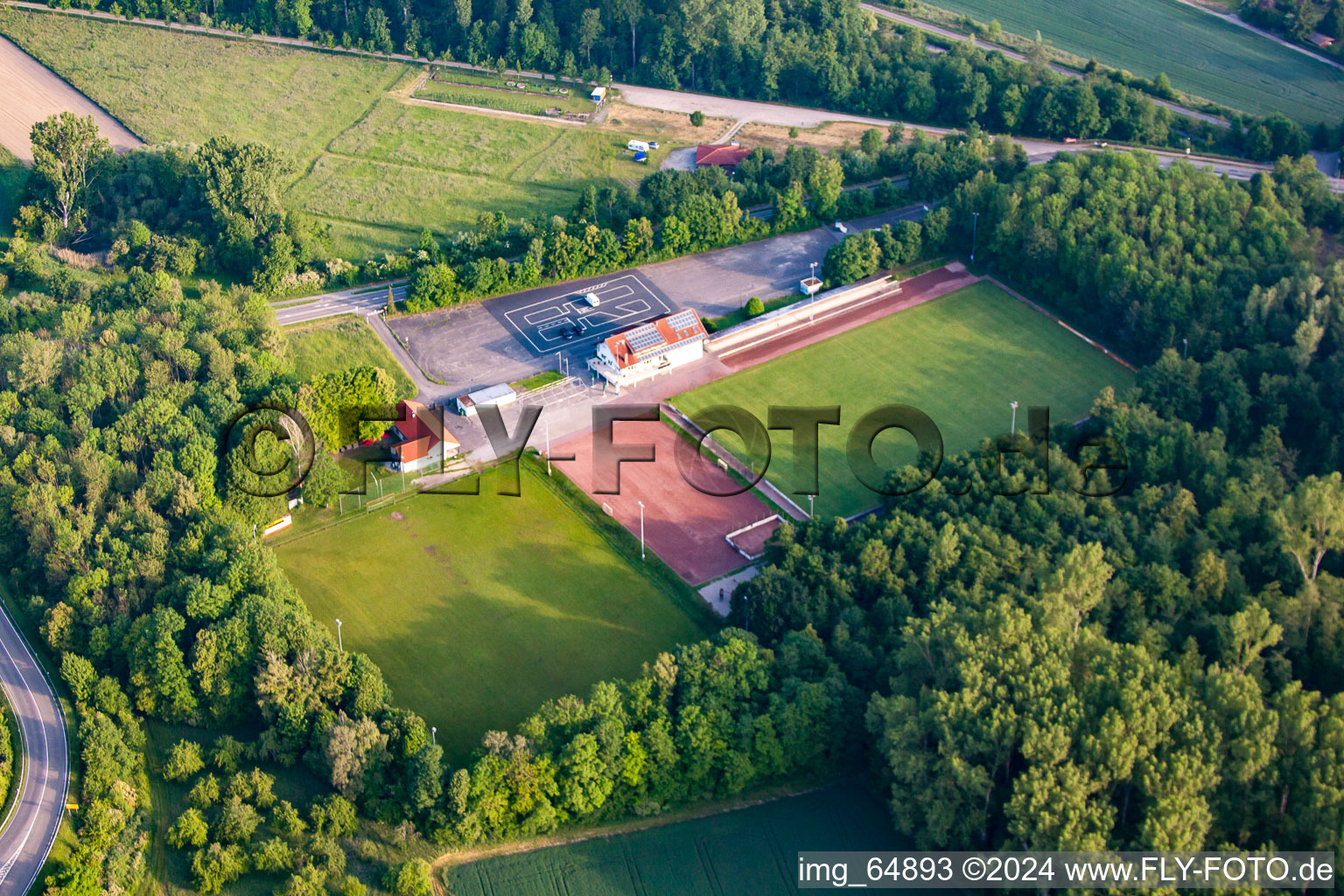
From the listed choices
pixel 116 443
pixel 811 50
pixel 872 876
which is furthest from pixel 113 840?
pixel 811 50

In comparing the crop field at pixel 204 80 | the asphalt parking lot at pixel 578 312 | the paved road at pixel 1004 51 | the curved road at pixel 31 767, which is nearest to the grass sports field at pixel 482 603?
the curved road at pixel 31 767

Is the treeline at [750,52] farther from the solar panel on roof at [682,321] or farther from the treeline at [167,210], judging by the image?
the solar panel on roof at [682,321]

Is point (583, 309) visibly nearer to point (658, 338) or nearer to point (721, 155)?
point (658, 338)

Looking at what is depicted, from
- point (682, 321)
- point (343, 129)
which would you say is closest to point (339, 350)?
point (682, 321)

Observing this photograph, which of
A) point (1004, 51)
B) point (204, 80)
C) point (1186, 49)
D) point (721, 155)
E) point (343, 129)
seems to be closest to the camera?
point (721, 155)

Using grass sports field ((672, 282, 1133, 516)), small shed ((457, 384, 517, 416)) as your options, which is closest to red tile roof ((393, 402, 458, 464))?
small shed ((457, 384, 517, 416))

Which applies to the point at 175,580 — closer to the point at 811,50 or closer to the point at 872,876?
the point at 872,876
